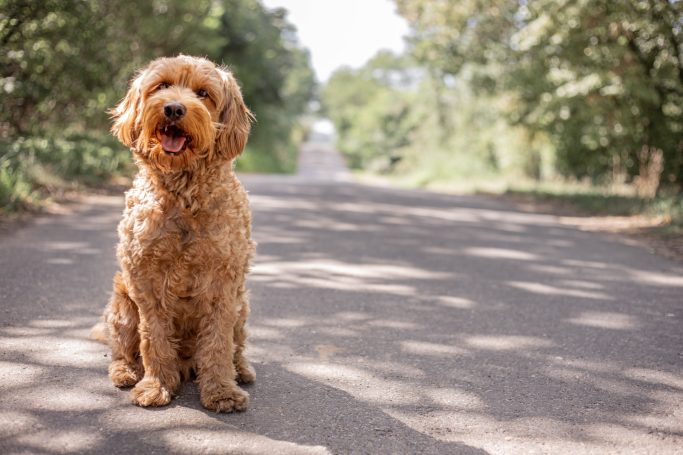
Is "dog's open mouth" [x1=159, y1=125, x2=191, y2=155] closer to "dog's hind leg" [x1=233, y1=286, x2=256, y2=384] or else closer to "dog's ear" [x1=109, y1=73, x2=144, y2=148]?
"dog's ear" [x1=109, y1=73, x2=144, y2=148]

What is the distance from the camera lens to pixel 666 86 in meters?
14.3

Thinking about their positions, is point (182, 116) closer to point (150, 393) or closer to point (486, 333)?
point (150, 393)

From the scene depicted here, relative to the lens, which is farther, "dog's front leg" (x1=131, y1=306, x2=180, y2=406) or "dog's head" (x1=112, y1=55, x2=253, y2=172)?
"dog's front leg" (x1=131, y1=306, x2=180, y2=406)

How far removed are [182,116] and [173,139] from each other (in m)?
0.14

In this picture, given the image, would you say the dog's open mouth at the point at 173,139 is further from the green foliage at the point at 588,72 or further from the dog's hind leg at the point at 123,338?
the green foliage at the point at 588,72

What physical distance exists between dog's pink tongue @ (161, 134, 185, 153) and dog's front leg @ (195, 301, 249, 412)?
0.81 metres

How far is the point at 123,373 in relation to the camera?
336 centimetres

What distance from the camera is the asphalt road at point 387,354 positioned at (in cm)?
293

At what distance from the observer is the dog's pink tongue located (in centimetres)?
309

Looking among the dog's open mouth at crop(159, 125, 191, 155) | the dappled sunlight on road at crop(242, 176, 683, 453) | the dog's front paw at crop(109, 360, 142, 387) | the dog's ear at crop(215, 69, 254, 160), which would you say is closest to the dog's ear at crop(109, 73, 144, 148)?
the dog's open mouth at crop(159, 125, 191, 155)

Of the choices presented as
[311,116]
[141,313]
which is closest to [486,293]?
[141,313]

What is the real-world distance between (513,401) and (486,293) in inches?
97.4

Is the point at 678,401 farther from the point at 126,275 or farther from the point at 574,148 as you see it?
the point at 574,148

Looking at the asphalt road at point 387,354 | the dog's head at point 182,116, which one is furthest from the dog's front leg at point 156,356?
the dog's head at point 182,116
